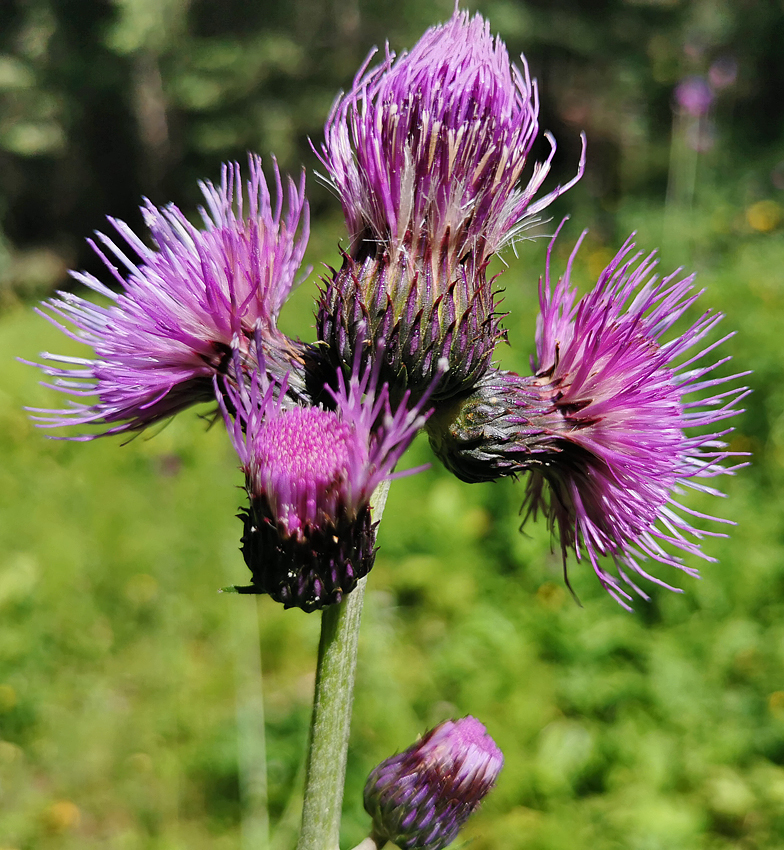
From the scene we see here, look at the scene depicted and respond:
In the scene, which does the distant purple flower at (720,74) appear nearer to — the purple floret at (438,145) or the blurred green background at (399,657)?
the blurred green background at (399,657)

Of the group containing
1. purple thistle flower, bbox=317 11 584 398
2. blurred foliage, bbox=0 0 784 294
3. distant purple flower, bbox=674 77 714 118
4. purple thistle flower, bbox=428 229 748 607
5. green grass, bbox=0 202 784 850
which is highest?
blurred foliage, bbox=0 0 784 294

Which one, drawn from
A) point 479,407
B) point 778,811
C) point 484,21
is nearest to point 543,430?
point 479,407

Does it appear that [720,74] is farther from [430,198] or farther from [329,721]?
[329,721]

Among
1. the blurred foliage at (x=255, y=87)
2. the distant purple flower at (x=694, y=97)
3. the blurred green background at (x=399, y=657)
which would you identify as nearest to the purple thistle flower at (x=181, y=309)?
the blurred green background at (x=399, y=657)

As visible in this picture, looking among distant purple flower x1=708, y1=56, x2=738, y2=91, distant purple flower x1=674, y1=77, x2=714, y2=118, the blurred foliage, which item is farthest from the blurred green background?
the blurred foliage

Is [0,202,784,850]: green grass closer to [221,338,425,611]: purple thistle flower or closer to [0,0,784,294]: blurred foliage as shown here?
[221,338,425,611]: purple thistle flower

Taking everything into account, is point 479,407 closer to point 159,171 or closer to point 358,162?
point 358,162
